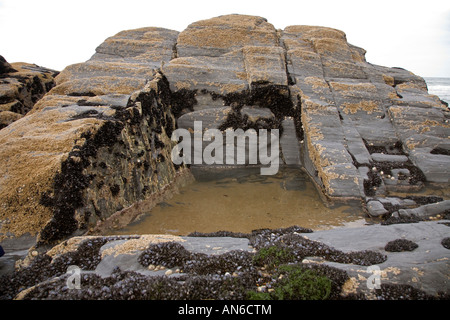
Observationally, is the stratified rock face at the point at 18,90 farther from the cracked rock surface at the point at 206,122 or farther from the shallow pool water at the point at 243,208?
the shallow pool water at the point at 243,208

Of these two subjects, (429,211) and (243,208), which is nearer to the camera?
(429,211)

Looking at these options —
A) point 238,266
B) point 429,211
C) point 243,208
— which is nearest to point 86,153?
point 243,208

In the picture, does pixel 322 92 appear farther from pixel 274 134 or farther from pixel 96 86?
pixel 96 86

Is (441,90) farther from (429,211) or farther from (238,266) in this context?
(238,266)

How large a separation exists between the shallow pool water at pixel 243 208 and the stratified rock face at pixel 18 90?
9.87m

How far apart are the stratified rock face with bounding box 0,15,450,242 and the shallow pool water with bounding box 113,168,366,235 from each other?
2.47 ft

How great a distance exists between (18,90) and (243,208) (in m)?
15.2

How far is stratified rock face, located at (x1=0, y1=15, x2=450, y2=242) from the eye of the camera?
7.79 m

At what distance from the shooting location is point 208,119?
13.7 meters

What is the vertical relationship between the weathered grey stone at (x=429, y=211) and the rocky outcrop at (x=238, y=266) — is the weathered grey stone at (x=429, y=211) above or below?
below

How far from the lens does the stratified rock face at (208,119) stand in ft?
25.6

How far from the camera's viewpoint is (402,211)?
8.90 metres

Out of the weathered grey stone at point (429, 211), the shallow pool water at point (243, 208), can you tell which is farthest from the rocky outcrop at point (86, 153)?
the weathered grey stone at point (429, 211)
